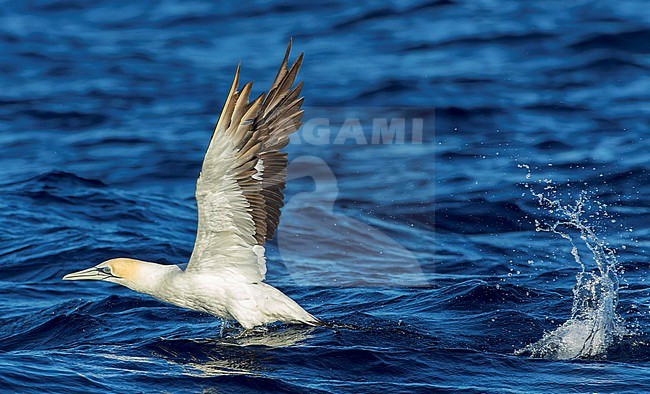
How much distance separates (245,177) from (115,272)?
4.84 ft

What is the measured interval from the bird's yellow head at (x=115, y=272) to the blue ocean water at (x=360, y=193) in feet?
1.60

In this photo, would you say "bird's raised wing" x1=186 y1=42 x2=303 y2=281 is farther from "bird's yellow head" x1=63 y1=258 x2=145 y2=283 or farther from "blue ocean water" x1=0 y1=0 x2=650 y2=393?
"blue ocean water" x1=0 y1=0 x2=650 y2=393

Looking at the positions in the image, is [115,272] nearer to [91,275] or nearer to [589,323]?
[91,275]

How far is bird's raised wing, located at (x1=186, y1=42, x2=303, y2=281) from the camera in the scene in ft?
21.1

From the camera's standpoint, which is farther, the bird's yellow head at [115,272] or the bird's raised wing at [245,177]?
the bird's yellow head at [115,272]

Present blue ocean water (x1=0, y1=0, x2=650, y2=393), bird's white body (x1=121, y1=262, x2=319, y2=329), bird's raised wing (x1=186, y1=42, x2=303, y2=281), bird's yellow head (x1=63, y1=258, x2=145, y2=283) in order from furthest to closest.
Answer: bird's yellow head (x1=63, y1=258, x2=145, y2=283)
bird's white body (x1=121, y1=262, x2=319, y2=329)
blue ocean water (x1=0, y1=0, x2=650, y2=393)
bird's raised wing (x1=186, y1=42, x2=303, y2=281)

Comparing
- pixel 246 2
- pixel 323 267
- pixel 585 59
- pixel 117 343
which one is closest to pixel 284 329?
pixel 117 343

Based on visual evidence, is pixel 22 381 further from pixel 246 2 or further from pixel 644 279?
pixel 246 2

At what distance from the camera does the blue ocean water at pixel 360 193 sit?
6949mm

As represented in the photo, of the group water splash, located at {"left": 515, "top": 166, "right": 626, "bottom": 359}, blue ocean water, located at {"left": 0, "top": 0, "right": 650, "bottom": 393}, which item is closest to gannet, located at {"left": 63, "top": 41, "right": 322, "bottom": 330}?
blue ocean water, located at {"left": 0, "top": 0, "right": 650, "bottom": 393}

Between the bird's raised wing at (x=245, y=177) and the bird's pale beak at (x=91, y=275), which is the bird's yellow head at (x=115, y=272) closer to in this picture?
the bird's pale beak at (x=91, y=275)

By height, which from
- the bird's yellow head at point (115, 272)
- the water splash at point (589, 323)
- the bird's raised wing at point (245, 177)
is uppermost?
the bird's raised wing at point (245, 177)

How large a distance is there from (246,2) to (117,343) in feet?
45.6

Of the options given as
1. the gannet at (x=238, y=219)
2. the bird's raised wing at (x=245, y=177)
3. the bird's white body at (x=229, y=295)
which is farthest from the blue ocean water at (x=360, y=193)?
the bird's raised wing at (x=245, y=177)
